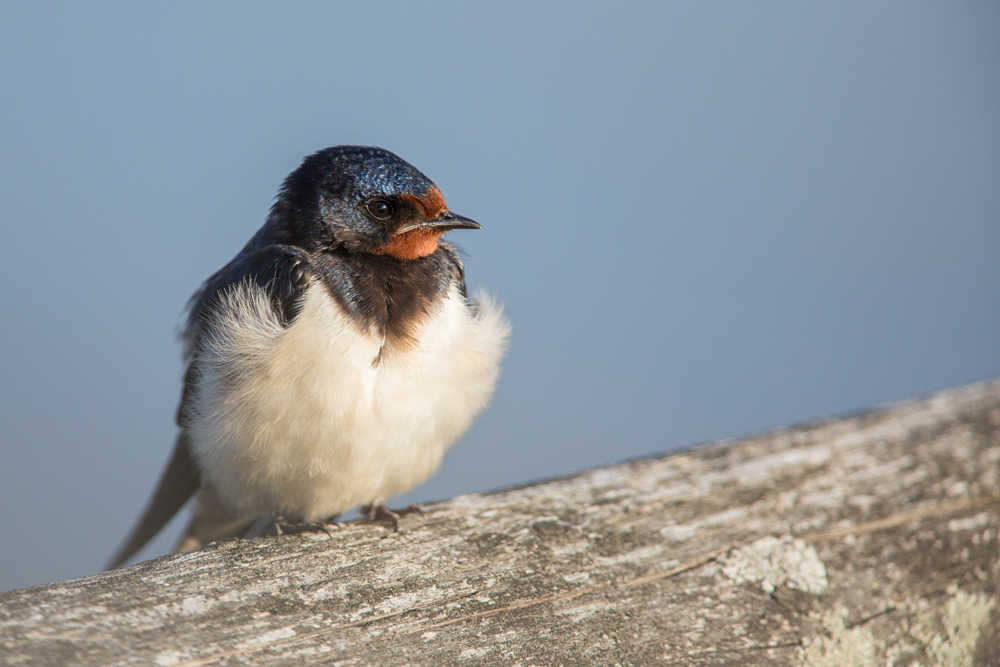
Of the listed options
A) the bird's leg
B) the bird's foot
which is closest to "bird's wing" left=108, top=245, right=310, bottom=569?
the bird's leg

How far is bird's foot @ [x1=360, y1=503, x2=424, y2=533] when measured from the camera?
169 centimetres

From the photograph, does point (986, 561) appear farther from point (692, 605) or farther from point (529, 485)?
point (529, 485)

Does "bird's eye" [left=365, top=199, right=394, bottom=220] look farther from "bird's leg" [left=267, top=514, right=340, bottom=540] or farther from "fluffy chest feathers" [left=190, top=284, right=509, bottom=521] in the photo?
"bird's leg" [left=267, top=514, right=340, bottom=540]

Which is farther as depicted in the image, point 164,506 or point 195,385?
point 164,506

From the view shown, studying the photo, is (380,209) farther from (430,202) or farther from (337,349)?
(337,349)

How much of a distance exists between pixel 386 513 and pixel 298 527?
215 millimetres

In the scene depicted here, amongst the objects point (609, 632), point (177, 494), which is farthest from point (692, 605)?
point (177, 494)

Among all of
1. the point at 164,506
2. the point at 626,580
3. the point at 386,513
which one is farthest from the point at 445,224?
the point at 164,506

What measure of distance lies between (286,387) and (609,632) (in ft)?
2.42

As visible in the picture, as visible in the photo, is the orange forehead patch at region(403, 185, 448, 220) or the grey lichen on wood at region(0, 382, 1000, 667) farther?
the orange forehead patch at region(403, 185, 448, 220)

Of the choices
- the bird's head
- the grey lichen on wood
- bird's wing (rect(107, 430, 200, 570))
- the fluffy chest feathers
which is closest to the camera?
the grey lichen on wood

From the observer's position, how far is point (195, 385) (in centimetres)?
187

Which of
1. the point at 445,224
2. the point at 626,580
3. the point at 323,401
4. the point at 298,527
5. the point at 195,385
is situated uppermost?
the point at 445,224

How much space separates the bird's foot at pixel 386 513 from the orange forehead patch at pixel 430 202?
61cm
